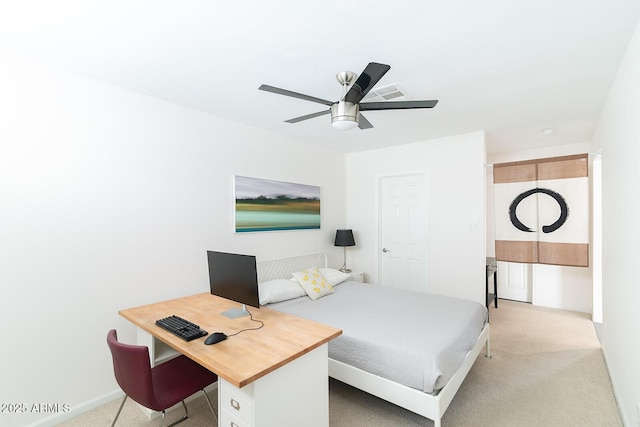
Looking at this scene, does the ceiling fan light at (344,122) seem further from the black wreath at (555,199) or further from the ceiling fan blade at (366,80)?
the black wreath at (555,199)

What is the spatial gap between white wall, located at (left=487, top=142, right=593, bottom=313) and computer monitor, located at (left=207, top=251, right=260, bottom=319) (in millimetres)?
3720

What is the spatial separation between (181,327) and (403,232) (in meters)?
3.31

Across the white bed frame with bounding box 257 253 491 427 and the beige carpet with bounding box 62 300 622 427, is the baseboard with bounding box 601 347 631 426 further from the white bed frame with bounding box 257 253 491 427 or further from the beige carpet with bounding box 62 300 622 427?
the white bed frame with bounding box 257 253 491 427

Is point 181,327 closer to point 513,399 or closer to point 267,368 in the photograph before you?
point 267,368

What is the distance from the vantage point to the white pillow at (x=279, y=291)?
9.74ft

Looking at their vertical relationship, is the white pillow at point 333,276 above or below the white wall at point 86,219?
below

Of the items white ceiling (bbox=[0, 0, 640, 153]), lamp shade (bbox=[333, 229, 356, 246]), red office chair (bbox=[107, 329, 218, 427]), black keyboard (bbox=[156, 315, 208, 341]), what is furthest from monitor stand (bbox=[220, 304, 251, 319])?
lamp shade (bbox=[333, 229, 356, 246])

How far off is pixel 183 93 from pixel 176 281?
169 centimetres

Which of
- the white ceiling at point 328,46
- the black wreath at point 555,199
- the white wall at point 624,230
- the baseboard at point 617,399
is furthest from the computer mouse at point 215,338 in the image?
the black wreath at point 555,199

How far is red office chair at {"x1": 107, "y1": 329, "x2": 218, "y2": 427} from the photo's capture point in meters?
1.52

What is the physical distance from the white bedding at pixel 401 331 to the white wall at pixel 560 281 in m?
2.35

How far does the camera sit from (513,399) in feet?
7.64

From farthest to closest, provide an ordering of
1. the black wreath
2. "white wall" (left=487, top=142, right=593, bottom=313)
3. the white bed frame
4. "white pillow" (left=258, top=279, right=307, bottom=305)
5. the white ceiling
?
"white wall" (left=487, top=142, right=593, bottom=313)
the black wreath
"white pillow" (left=258, top=279, right=307, bottom=305)
the white bed frame
the white ceiling

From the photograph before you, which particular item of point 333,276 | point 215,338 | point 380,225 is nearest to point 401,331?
point 215,338
